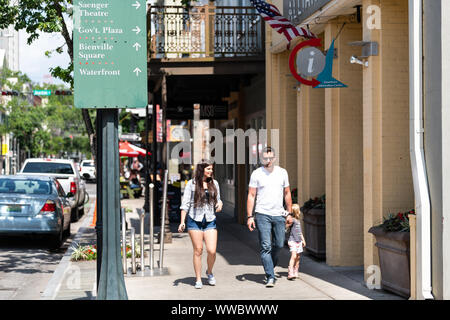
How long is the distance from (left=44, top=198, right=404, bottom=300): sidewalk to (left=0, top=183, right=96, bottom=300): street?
1.39 ft

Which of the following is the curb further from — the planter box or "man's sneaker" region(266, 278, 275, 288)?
the planter box

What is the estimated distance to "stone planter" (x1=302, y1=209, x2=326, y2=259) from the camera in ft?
39.5

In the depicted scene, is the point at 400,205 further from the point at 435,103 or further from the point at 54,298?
the point at 54,298

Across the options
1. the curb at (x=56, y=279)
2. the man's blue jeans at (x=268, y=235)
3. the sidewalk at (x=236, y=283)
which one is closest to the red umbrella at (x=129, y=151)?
the curb at (x=56, y=279)

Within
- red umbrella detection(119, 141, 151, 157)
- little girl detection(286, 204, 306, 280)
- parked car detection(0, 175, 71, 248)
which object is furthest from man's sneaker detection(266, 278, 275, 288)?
red umbrella detection(119, 141, 151, 157)

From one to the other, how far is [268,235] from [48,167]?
14731mm

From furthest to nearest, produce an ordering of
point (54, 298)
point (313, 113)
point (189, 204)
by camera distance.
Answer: point (313, 113) < point (189, 204) < point (54, 298)

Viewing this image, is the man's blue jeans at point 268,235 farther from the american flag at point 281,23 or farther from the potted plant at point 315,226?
the american flag at point 281,23

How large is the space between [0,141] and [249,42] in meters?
55.3

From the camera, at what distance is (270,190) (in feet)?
31.6

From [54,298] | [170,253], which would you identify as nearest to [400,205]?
[54,298]

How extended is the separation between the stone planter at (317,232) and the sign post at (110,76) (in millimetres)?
5454

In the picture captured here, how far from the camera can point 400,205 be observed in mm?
9258

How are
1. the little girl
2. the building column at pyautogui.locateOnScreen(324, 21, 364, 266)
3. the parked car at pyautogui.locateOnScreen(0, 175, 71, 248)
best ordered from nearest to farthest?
the little girl, the building column at pyautogui.locateOnScreen(324, 21, 364, 266), the parked car at pyautogui.locateOnScreen(0, 175, 71, 248)
